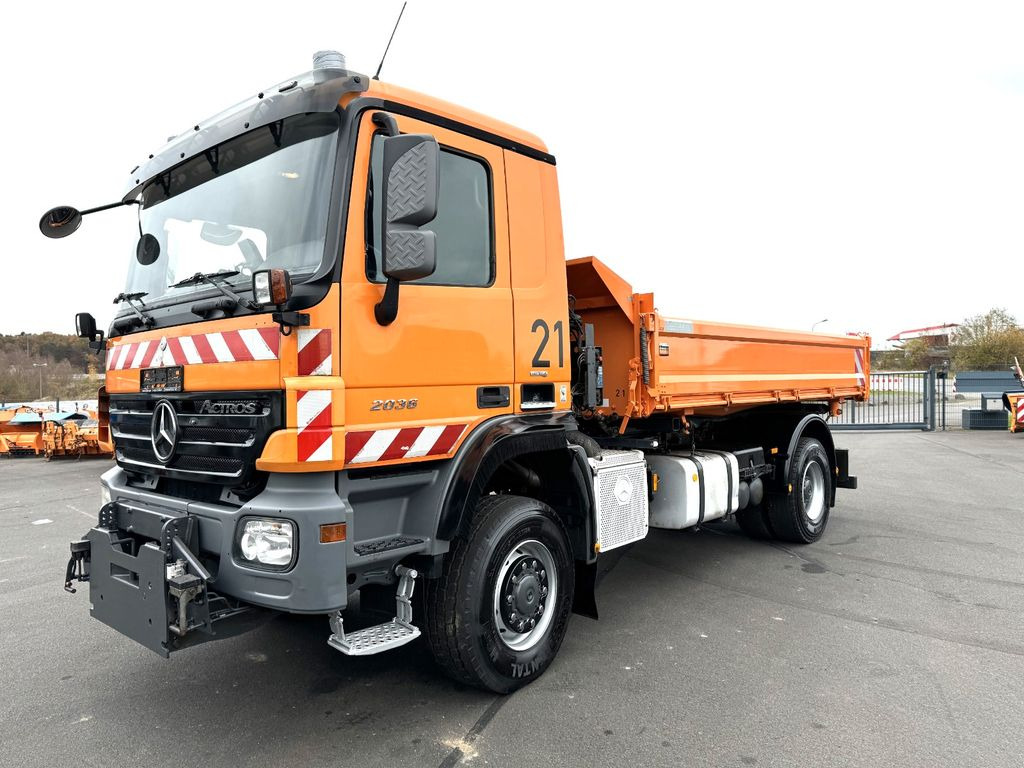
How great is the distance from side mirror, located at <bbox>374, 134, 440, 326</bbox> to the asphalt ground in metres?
2.13

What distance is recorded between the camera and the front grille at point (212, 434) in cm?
284

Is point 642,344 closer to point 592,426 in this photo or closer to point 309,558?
point 592,426

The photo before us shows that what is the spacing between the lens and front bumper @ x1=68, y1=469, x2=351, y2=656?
2.73 metres

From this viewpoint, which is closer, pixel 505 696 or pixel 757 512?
pixel 505 696

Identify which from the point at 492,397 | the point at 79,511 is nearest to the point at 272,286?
the point at 492,397

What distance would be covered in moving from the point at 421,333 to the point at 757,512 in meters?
4.84

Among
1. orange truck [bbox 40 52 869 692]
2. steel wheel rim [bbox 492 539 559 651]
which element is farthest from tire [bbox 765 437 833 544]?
steel wheel rim [bbox 492 539 559 651]

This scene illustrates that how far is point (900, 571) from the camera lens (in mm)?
5680

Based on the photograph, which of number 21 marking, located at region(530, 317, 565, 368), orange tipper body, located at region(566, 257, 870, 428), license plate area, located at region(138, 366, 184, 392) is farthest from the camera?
orange tipper body, located at region(566, 257, 870, 428)

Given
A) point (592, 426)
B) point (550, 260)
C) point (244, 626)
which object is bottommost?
point (244, 626)

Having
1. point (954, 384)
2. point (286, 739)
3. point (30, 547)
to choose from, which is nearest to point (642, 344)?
point (286, 739)

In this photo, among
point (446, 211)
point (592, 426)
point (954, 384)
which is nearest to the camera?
point (446, 211)

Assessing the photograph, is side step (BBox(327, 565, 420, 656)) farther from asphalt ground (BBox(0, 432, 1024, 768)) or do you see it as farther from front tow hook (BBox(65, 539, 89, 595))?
front tow hook (BBox(65, 539, 89, 595))

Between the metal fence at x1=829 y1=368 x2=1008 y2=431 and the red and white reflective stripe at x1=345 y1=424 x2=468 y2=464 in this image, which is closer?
the red and white reflective stripe at x1=345 y1=424 x2=468 y2=464
